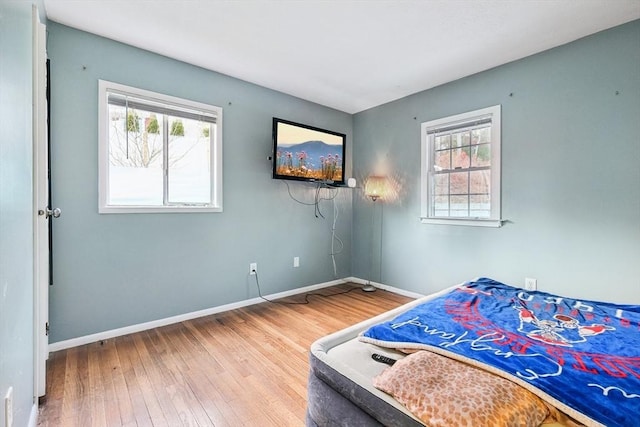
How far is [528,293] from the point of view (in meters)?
1.96

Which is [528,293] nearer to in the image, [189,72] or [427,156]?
[427,156]

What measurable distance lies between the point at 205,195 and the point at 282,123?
1.17 meters

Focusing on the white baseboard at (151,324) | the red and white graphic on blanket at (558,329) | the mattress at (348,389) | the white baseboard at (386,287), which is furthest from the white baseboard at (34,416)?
the white baseboard at (386,287)

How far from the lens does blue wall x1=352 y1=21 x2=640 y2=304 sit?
2266mm

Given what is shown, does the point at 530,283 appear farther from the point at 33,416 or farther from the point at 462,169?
the point at 33,416

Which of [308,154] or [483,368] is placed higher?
[308,154]

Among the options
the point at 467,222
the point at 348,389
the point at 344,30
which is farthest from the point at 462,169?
the point at 348,389

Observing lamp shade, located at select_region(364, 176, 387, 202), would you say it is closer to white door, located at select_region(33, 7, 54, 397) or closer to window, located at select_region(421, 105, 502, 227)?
window, located at select_region(421, 105, 502, 227)

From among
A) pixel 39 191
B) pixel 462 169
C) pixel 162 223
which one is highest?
pixel 462 169

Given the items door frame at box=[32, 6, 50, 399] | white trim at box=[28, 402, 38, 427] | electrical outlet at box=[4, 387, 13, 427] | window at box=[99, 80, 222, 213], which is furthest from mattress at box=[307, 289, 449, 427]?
window at box=[99, 80, 222, 213]

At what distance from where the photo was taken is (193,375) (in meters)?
1.92

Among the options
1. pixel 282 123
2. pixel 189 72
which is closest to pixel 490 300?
pixel 282 123

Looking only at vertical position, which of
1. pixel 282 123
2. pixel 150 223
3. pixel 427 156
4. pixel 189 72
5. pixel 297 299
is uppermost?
pixel 189 72

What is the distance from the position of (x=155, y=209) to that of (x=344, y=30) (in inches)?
89.5
